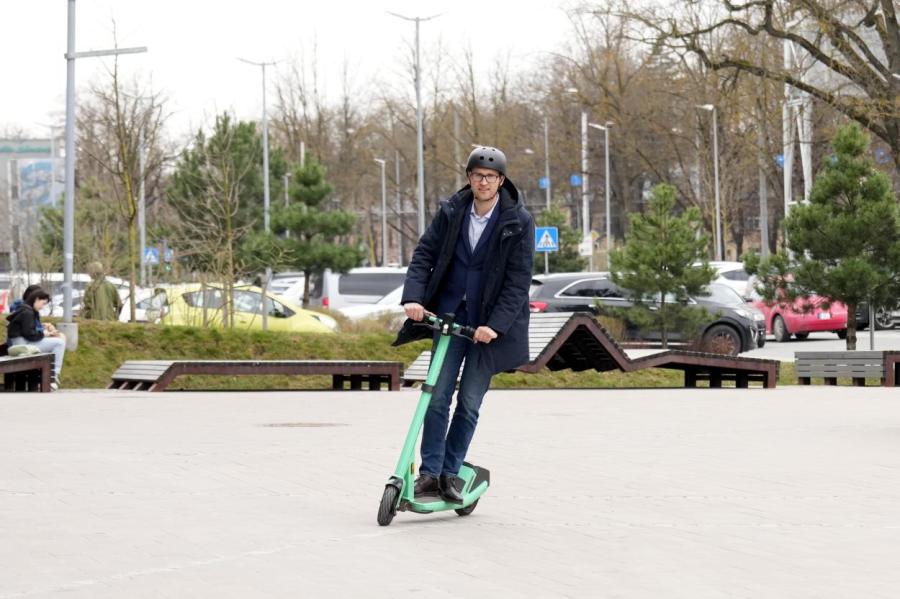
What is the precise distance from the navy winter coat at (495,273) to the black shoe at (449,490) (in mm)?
526

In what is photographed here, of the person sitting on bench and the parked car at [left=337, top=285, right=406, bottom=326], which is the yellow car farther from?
the parked car at [left=337, top=285, right=406, bottom=326]

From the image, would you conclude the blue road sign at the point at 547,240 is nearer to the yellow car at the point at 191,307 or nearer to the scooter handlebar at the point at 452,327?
the yellow car at the point at 191,307

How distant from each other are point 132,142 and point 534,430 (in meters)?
17.9

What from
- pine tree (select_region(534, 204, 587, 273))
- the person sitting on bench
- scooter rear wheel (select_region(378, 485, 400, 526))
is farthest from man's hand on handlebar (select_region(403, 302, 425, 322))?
pine tree (select_region(534, 204, 587, 273))

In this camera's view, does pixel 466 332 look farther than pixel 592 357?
No

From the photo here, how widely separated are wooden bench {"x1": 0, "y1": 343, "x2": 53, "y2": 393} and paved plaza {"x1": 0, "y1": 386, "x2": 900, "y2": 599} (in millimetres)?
3795

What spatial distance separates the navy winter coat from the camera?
7734mm

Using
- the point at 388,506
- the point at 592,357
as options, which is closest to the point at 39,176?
the point at 592,357

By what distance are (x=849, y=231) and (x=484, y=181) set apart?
19070mm

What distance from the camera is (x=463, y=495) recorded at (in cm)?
788

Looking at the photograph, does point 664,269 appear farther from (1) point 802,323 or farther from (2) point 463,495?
(2) point 463,495

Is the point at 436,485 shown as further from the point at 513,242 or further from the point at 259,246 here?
the point at 259,246

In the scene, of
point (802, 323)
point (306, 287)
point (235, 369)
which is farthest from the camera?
point (306, 287)

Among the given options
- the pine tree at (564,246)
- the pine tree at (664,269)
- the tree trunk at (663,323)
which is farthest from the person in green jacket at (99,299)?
the pine tree at (564,246)
